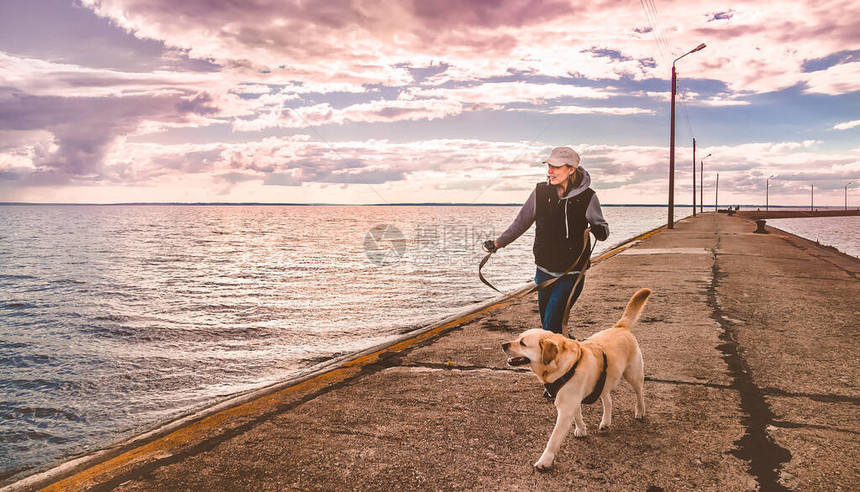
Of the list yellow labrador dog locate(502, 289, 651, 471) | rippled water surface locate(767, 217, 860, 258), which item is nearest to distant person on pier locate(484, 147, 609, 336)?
yellow labrador dog locate(502, 289, 651, 471)

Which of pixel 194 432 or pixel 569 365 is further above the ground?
pixel 569 365

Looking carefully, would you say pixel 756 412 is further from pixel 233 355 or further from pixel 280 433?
pixel 233 355

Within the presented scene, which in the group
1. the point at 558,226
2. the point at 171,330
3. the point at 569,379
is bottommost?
the point at 171,330

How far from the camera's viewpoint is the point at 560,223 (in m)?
4.39

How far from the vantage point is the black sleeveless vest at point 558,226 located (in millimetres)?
4312

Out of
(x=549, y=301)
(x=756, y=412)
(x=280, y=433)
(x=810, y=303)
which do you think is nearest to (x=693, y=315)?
(x=810, y=303)

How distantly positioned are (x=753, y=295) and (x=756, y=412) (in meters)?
6.34

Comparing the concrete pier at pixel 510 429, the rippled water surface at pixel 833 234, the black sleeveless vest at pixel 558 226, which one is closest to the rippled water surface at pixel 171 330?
the concrete pier at pixel 510 429

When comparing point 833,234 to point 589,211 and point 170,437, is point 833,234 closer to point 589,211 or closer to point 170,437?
point 589,211

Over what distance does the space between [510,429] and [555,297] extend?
3.83 feet

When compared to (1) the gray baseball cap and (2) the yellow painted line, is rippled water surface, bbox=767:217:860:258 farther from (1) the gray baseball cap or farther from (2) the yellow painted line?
(2) the yellow painted line

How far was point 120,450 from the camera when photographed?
4070 mm

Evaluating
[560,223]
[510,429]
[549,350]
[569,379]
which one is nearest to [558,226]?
[560,223]

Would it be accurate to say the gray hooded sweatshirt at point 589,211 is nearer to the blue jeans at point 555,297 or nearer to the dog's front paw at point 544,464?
the blue jeans at point 555,297
